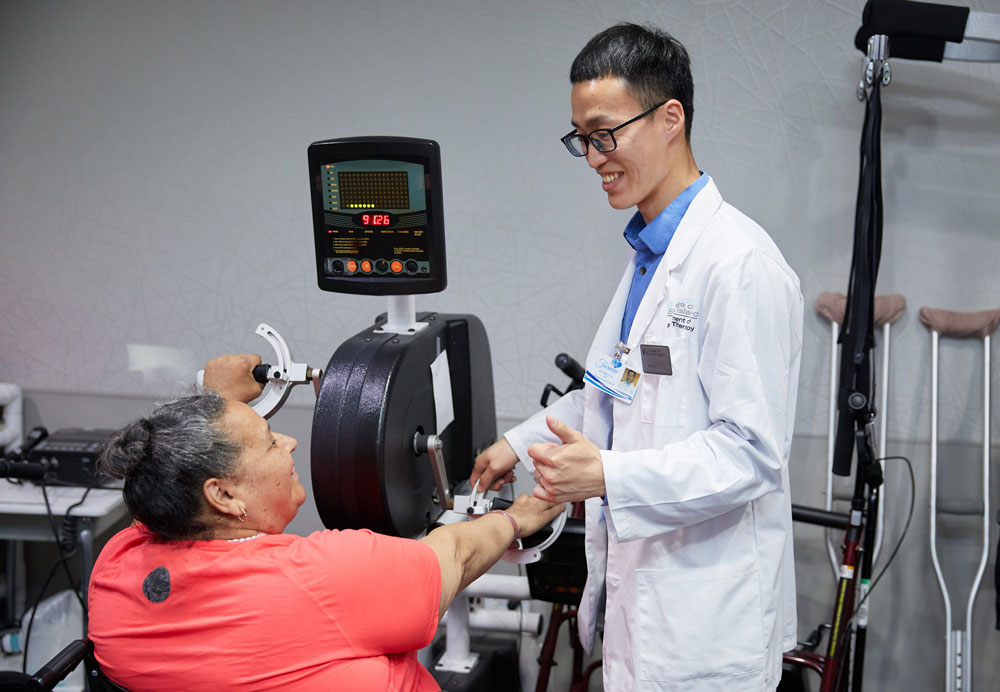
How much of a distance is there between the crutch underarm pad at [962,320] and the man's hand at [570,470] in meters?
1.77

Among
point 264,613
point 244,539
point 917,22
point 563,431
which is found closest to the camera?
point 264,613

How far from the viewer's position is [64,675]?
1.46 m

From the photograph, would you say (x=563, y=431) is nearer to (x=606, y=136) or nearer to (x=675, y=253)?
(x=675, y=253)

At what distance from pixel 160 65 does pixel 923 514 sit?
296 cm

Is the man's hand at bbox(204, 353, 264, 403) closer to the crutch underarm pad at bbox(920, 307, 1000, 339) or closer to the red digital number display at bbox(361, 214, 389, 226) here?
the red digital number display at bbox(361, 214, 389, 226)

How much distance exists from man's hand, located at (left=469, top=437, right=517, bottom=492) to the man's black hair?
2.29 ft

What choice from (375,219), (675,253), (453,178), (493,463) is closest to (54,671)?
(493,463)

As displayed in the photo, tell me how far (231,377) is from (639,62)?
1.02m

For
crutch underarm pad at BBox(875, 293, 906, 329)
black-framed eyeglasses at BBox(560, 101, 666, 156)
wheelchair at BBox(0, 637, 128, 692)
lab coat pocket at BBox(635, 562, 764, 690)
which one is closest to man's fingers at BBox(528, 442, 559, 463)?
lab coat pocket at BBox(635, 562, 764, 690)

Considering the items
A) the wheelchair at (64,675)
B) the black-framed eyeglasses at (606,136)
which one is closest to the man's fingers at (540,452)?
the black-framed eyeglasses at (606,136)

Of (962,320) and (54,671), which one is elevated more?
(962,320)

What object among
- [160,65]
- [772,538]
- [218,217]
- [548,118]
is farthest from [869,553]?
[160,65]

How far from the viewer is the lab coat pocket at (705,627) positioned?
1.43 meters

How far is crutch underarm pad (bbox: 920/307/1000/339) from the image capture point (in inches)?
105
